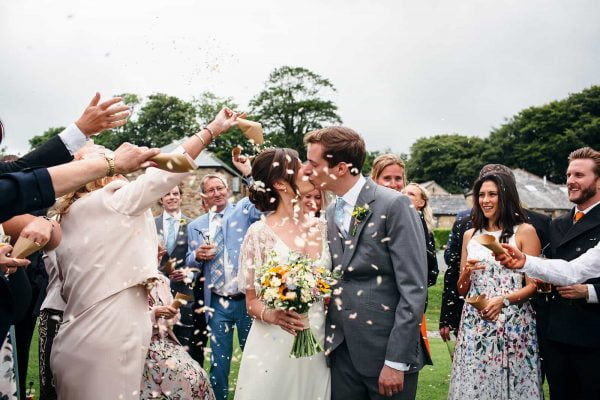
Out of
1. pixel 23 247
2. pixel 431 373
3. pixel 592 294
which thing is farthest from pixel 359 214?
pixel 431 373

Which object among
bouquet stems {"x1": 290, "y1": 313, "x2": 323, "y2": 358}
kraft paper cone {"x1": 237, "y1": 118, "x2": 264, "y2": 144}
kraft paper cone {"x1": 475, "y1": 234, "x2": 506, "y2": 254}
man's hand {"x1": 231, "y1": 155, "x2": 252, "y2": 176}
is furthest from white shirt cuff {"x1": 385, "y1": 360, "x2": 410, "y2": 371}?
man's hand {"x1": 231, "y1": 155, "x2": 252, "y2": 176}

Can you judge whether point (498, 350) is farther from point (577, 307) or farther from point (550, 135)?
point (550, 135)

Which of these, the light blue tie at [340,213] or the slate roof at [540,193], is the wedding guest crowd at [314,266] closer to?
the light blue tie at [340,213]

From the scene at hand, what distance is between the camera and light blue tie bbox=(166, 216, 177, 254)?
26.5ft

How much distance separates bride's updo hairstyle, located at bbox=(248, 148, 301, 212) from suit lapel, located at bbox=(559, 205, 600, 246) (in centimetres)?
265

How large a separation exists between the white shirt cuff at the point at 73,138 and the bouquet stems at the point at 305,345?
211 centimetres

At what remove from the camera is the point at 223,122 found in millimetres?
3832

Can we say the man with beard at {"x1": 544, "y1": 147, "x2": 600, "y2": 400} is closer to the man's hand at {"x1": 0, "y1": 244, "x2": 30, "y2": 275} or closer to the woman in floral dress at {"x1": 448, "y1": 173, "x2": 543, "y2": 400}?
the woman in floral dress at {"x1": 448, "y1": 173, "x2": 543, "y2": 400}

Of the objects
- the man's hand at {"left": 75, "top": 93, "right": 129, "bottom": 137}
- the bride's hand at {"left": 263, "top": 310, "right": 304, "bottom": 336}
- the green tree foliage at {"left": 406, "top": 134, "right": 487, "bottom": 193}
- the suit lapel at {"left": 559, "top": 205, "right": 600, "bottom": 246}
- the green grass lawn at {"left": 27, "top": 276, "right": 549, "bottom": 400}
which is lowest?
the green grass lawn at {"left": 27, "top": 276, "right": 549, "bottom": 400}

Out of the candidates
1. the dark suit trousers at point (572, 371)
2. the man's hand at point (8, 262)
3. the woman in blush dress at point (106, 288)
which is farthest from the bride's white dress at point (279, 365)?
the dark suit trousers at point (572, 371)

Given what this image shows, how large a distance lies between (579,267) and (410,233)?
1960 millimetres

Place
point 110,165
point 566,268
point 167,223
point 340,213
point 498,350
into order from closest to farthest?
point 110,165 → point 340,213 → point 566,268 → point 498,350 → point 167,223

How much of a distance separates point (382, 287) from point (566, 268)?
6.21 feet

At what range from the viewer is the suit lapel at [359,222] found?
3.88 m
